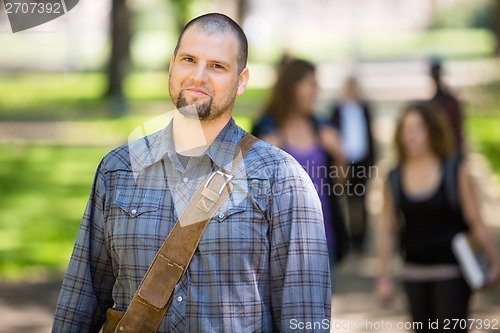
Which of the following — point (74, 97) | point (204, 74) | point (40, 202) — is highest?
point (74, 97)

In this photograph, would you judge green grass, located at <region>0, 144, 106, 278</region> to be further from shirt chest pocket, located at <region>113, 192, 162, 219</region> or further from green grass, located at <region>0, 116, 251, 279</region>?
shirt chest pocket, located at <region>113, 192, 162, 219</region>

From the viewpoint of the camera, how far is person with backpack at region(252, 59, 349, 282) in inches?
251

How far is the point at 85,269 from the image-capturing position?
331cm

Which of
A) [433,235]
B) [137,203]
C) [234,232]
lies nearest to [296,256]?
[234,232]

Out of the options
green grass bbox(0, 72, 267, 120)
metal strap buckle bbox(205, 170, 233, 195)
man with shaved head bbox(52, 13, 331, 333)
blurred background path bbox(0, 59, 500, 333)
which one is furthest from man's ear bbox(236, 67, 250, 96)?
green grass bbox(0, 72, 267, 120)

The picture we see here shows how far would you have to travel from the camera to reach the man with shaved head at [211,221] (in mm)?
3115

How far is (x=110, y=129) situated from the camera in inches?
847

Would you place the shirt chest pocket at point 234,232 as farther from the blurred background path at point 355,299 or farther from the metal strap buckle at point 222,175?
the blurred background path at point 355,299

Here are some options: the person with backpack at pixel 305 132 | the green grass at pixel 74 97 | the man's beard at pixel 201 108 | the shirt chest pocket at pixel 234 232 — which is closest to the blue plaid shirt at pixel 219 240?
the shirt chest pocket at pixel 234 232

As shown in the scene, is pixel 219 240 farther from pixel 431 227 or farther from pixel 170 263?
pixel 431 227

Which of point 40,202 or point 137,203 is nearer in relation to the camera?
point 137,203

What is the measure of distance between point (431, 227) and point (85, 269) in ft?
9.55

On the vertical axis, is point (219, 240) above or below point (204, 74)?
below

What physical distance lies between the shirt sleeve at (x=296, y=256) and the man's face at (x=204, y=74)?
0.28 m
